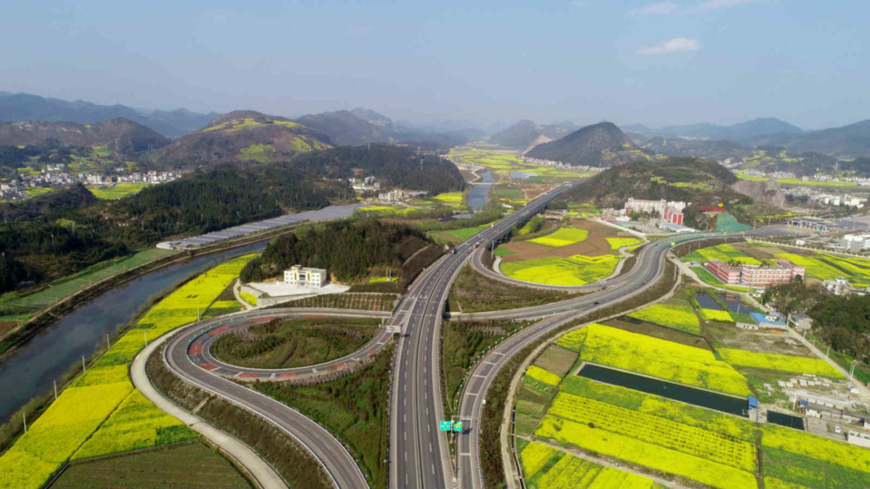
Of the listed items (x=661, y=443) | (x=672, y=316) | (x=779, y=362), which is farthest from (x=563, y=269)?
(x=661, y=443)

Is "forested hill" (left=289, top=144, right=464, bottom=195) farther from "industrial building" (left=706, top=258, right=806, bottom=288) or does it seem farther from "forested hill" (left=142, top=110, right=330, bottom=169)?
"industrial building" (left=706, top=258, right=806, bottom=288)

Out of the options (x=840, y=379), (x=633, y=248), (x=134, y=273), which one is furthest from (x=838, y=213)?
(x=134, y=273)

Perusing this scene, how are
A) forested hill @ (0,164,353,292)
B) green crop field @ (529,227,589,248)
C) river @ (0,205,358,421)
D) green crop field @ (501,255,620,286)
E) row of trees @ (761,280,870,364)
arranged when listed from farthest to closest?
green crop field @ (529,227,589,248) < forested hill @ (0,164,353,292) < green crop field @ (501,255,620,286) < row of trees @ (761,280,870,364) < river @ (0,205,358,421)

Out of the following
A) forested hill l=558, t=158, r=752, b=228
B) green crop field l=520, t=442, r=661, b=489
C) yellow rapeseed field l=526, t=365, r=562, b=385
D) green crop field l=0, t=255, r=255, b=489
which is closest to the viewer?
green crop field l=520, t=442, r=661, b=489

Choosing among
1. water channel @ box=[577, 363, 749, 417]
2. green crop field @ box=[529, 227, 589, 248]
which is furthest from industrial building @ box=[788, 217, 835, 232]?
water channel @ box=[577, 363, 749, 417]

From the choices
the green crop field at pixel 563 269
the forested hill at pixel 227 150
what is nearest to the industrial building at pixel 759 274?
the green crop field at pixel 563 269

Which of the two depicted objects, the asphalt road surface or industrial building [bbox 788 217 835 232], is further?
industrial building [bbox 788 217 835 232]
